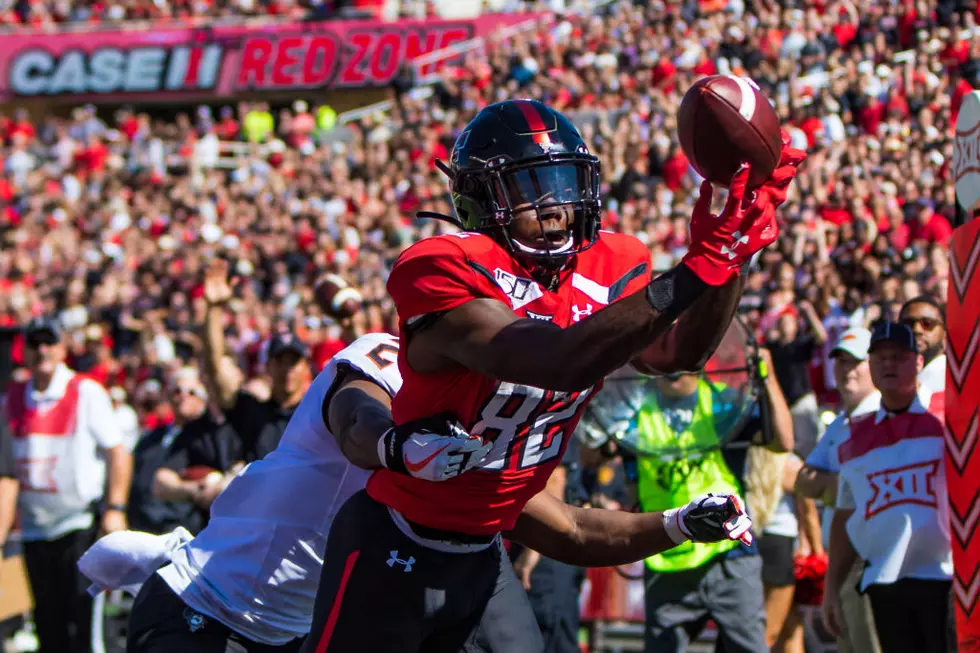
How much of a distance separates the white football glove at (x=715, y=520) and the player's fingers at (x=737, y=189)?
1.06 metres

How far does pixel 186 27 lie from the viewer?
24.1 metres

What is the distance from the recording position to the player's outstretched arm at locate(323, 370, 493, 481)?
9.36 feet

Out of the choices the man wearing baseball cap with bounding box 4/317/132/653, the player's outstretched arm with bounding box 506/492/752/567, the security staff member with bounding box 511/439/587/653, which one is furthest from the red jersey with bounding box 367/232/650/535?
the man wearing baseball cap with bounding box 4/317/132/653

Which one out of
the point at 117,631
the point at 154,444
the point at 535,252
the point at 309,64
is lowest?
the point at 117,631

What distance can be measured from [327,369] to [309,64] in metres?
19.9

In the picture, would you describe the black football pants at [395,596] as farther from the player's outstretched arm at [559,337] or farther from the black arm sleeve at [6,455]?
the black arm sleeve at [6,455]

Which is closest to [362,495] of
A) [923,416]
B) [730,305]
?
[730,305]

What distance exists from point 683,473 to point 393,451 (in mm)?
2994

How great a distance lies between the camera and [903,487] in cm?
497

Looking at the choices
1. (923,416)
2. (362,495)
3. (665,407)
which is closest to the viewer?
(362,495)

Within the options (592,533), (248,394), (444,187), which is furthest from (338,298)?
(444,187)

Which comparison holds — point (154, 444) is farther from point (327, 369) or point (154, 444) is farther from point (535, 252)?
point (535, 252)

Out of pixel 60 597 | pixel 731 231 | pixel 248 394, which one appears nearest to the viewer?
pixel 731 231

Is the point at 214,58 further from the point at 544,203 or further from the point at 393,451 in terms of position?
the point at 393,451
